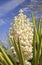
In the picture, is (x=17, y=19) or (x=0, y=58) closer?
(x=0, y=58)

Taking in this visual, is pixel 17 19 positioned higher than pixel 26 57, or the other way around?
pixel 17 19

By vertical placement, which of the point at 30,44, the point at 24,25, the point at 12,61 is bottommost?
the point at 12,61

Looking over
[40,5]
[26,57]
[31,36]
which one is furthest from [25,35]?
[40,5]

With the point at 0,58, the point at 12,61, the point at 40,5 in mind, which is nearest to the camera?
the point at 0,58

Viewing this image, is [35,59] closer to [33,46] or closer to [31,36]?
[33,46]
